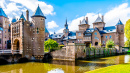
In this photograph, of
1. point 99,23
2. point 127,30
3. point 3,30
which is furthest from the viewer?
point 99,23

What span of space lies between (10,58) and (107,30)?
4927cm

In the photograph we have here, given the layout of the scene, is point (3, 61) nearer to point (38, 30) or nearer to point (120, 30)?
point (38, 30)

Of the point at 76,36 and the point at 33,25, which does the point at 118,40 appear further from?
the point at 33,25

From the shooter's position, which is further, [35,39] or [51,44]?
[51,44]

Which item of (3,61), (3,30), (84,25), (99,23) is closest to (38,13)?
(3,61)

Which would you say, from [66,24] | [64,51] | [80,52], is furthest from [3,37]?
[66,24]

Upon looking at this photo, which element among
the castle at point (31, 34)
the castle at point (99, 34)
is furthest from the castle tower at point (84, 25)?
the castle at point (31, 34)

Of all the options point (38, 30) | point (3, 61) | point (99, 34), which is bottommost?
point (3, 61)

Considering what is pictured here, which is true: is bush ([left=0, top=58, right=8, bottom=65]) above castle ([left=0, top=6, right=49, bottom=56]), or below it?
below

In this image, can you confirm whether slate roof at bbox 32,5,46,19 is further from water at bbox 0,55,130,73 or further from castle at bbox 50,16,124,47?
castle at bbox 50,16,124,47

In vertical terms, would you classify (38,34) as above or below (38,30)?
below

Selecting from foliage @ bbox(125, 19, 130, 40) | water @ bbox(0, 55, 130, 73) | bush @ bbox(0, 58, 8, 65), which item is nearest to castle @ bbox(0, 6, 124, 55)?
foliage @ bbox(125, 19, 130, 40)

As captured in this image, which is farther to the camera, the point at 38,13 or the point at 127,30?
the point at 127,30

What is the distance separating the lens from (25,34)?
27156 mm
